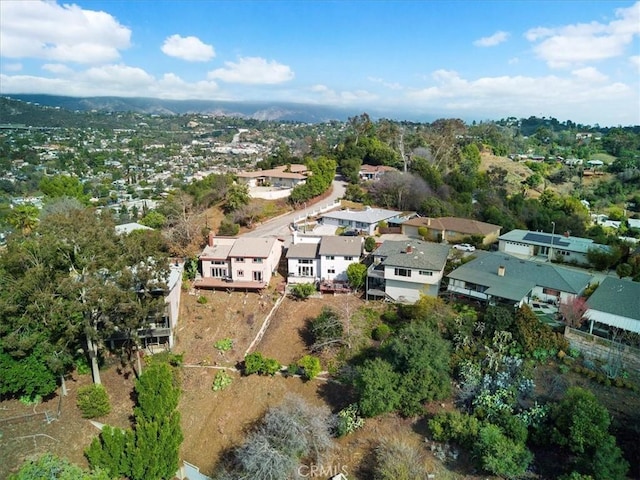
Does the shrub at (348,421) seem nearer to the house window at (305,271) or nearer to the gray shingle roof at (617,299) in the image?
the house window at (305,271)

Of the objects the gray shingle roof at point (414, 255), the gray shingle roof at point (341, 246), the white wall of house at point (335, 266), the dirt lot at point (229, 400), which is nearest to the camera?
the dirt lot at point (229, 400)

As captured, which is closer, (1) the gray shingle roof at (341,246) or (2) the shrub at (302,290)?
(2) the shrub at (302,290)

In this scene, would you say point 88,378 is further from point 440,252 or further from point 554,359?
point 554,359

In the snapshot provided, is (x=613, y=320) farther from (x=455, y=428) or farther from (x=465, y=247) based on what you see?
(x=465, y=247)

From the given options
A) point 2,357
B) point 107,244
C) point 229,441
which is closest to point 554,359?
point 229,441

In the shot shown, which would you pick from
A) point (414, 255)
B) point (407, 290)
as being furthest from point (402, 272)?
A: point (414, 255)

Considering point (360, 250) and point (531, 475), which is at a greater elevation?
point (360, 250)

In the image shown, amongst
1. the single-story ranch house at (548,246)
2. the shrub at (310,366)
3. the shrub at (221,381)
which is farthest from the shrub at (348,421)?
the single-story ranch house at (548,246)
